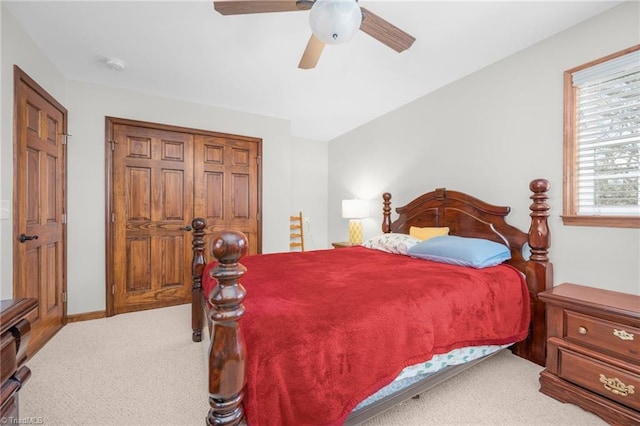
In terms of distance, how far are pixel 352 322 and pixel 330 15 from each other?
4.64 feet

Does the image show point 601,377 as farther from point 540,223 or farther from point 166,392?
point 166,392

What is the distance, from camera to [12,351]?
69 cm

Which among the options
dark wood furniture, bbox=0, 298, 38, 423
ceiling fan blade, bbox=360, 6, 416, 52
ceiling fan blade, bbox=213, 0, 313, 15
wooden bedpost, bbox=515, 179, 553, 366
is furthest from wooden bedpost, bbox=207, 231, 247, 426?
wooden bedpost, bbox=515, 179, 553, 366

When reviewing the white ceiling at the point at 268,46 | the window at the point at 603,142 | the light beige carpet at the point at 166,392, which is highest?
the white ceiling at the point at 268,46

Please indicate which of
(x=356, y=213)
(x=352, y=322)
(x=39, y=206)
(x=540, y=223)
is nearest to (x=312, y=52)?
(x=352, y=322)

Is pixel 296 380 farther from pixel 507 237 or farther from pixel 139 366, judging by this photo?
pixel 507 237

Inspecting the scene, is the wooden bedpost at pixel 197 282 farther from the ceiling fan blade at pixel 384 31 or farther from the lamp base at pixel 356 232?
the lamp base at pixel 356 232

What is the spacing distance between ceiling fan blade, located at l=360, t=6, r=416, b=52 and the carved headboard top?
155cm

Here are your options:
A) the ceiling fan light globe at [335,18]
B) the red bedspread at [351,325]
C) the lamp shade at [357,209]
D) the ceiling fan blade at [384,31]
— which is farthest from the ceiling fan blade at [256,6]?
the lamp shade at [357,209]

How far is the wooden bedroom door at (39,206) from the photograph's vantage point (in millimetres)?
2107

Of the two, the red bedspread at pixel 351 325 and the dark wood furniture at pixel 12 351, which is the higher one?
the dark wood furniture at pixel 12 351

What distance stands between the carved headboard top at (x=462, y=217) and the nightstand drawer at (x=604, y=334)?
0.72 meters

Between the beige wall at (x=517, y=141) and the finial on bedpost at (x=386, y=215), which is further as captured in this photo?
the finial on bedpost at (x=386, y=215)

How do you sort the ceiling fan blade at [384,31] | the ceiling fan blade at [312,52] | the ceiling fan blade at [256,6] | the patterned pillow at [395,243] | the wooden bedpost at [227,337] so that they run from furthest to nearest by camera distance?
the patterned pillow at [395,243]
the ceiling fan blade at [312,52]
the ceiling fan blade at [384,31]
the ceiling fan blade at [256,6]
the wooden bedpost at [227,337]
